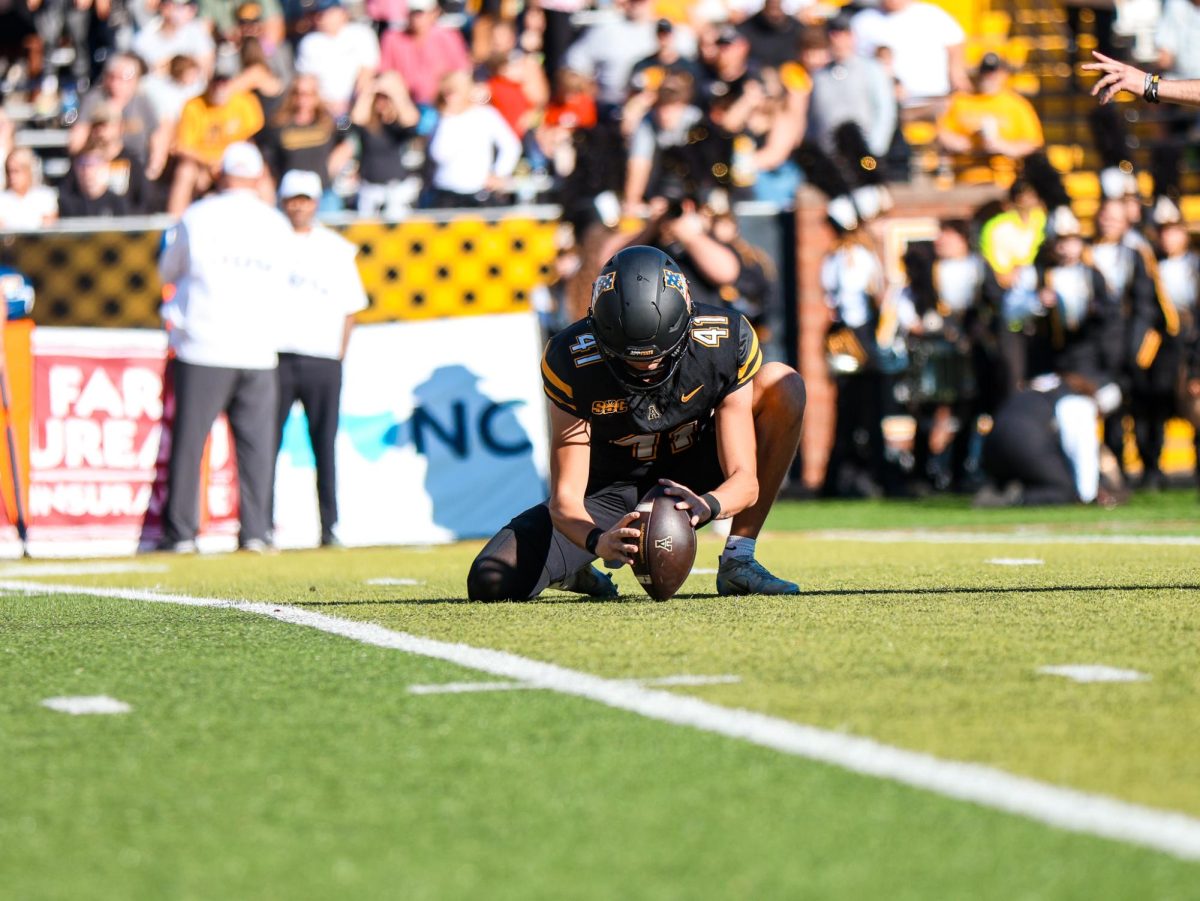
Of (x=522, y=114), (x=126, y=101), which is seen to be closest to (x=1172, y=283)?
(x=522, y=114)

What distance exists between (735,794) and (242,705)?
1.63 m

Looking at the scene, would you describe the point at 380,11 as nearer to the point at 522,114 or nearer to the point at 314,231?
the point at 522,114

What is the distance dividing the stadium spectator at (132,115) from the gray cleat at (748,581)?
31.3ft

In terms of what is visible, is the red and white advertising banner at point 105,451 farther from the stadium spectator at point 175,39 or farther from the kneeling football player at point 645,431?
the stadium spectator at point 175,39

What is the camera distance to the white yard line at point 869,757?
3.36m

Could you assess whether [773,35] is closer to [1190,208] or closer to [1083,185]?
[1083,185]

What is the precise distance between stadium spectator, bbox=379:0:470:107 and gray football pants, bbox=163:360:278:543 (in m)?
6.33

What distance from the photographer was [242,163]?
1166 centimetres

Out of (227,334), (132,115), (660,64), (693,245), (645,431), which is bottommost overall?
(645,431)

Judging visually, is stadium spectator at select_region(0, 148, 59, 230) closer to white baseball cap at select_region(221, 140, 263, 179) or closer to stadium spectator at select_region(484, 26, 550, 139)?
white baseball cap at select_region(221, 140, 263, 179)

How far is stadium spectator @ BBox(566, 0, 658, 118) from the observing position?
17625mm

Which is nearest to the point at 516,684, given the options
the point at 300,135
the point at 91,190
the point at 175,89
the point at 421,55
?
the point at 300,135

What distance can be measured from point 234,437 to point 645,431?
491 centimetres

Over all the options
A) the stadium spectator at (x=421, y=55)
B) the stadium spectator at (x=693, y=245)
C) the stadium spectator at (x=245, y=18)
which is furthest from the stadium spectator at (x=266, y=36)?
the stadium spectator at (x=693, y=245)
